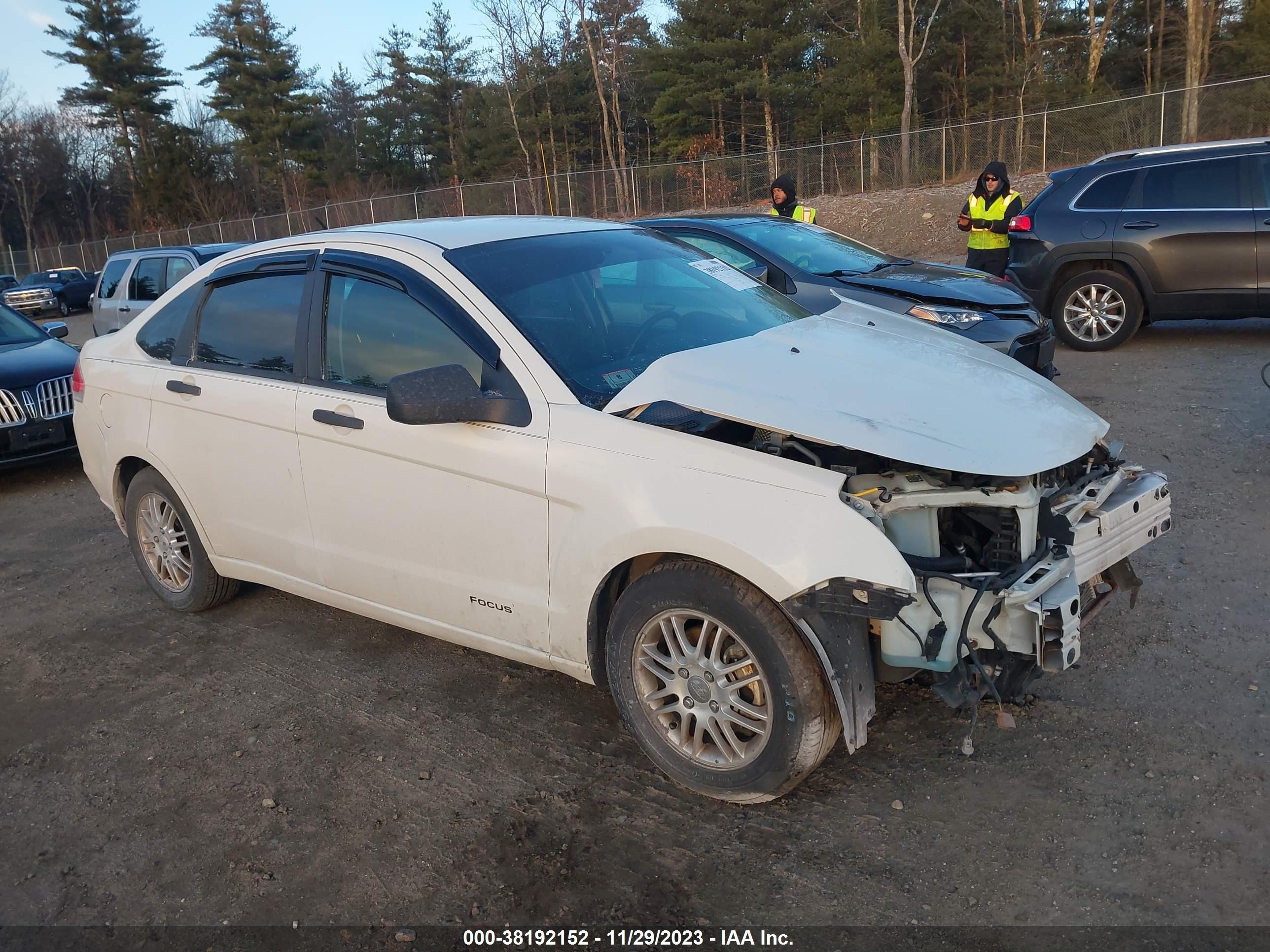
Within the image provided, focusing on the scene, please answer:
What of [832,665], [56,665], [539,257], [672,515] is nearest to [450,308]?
[539,257]

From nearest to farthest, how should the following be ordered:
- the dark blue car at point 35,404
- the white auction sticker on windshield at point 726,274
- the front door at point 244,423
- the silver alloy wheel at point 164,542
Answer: the front door at point 244,423
the white auction sticker on windshield at point 726,274
the silver alloy wheel at point 164,542
the dark blue car at point 35,404

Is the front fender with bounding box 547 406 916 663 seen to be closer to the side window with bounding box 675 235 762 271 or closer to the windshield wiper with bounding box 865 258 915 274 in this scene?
the side window with bounding box 675 235 762 271

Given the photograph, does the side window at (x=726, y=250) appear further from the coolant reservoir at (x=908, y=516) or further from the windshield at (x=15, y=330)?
the windshield at (x=15, y=330)

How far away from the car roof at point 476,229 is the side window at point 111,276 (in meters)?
10.8

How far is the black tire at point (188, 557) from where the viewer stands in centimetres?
491

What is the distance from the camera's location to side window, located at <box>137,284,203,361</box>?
485cm

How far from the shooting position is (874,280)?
776 cm

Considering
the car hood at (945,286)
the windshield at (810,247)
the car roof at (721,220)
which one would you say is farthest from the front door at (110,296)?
the car hood at (945,286)

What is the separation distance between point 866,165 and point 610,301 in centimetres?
2960

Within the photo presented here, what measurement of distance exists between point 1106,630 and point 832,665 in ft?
6.14

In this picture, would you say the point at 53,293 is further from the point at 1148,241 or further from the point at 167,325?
the point at 1148,241

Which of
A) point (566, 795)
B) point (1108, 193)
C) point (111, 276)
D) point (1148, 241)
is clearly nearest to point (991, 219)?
point (1108, 193)

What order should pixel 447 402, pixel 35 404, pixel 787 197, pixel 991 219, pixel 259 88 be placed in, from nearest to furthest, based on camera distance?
pixel 447 402, pixel 35 404, pixel 991 219, pixel 787 197, pixel 259 88

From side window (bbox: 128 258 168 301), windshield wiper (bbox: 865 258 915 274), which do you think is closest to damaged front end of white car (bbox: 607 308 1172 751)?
windshield wiper (bbox: 865 258 915 274)
